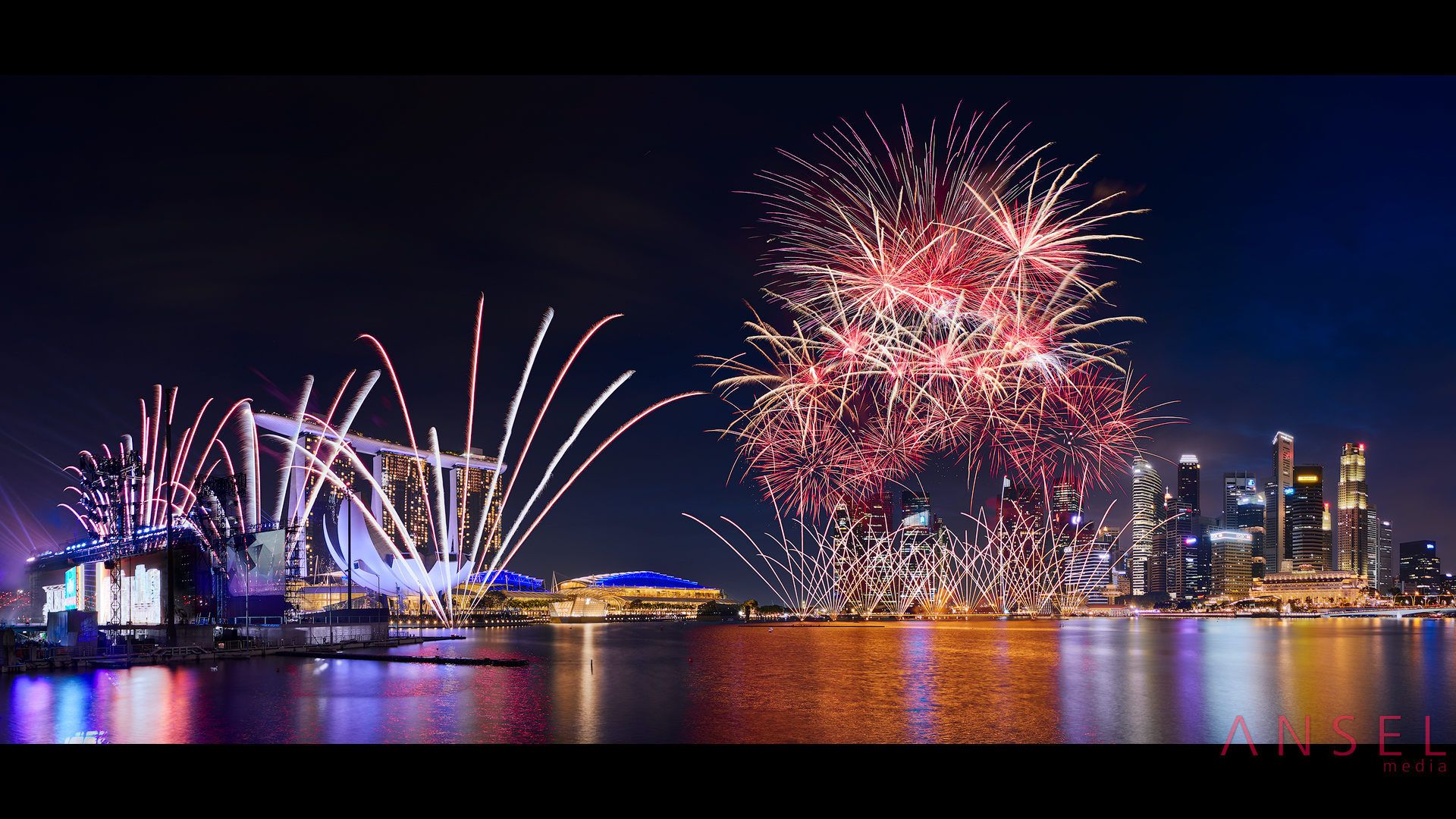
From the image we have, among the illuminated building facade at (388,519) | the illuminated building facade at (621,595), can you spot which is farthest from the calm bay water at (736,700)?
the illuminated building facade at (621,595)

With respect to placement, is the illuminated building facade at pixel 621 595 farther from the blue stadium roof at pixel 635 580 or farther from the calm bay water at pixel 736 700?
the calm bay water at pixel 736 700

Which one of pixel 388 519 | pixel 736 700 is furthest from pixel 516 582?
pixel 736 700

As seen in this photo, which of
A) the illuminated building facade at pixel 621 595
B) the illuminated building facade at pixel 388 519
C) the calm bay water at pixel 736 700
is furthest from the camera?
the illuminated building facade at pixel 621 595

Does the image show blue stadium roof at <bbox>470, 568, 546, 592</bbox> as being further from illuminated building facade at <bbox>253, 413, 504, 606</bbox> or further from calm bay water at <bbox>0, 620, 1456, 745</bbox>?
calm bay water at <bbox>0, 620, 1456, 745</bbox>

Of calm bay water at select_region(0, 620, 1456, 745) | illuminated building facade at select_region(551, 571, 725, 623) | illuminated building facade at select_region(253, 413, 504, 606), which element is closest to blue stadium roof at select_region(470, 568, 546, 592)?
illuminated building facade at select_region(551, 571, 725, 623)
